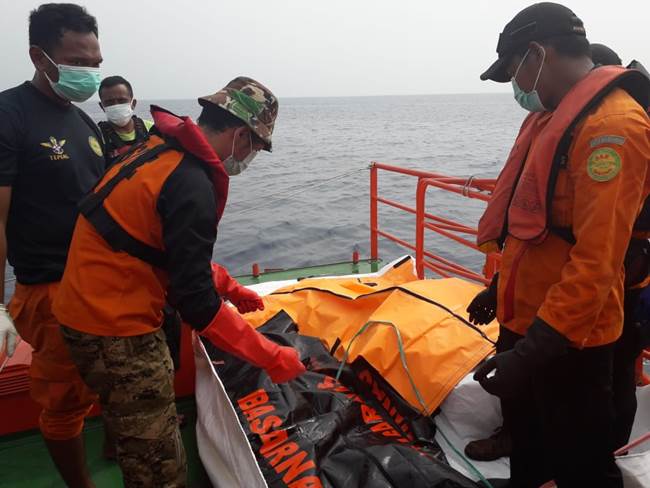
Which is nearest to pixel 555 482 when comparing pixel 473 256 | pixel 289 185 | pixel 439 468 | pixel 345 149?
pixel 439 468

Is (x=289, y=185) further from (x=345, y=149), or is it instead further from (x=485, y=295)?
(x=485, y=295)

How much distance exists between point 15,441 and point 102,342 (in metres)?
1.64

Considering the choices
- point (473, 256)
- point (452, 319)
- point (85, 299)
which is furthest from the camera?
point (473, 256)

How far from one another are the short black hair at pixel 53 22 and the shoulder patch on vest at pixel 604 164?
84.3 inches

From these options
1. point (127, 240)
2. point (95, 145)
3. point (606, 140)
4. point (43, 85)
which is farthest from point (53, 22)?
point (606, 140)

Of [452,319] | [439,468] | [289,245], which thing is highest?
[452,319]

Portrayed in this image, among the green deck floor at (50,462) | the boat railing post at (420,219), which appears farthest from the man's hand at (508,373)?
the boat railing post at (420,219)

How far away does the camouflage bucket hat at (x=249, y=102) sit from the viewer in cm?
172

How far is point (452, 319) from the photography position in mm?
2592

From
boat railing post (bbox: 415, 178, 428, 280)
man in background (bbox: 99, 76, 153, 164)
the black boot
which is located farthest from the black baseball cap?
man in background (bbox: 99, 76, 153, 164)

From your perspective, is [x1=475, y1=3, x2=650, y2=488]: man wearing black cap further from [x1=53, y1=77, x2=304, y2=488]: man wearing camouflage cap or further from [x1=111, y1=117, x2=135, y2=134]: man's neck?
[x1=111, y1=117, x2=135, y2=134]: man's neck

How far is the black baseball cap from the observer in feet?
5.16

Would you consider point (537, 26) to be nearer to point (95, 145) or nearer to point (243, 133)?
point (243, 133)

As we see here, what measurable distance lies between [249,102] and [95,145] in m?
1.02
